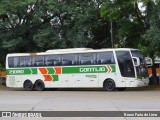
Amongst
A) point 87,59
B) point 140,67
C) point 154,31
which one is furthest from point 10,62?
point 154,31

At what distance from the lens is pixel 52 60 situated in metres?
33.9

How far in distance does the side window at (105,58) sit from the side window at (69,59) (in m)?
2.05

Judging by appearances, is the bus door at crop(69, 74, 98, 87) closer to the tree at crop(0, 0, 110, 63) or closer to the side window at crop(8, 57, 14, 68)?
the tree at crop(0, 0, 110, 63)

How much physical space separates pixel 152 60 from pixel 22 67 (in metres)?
10.8

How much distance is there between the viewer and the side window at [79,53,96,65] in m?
31.7

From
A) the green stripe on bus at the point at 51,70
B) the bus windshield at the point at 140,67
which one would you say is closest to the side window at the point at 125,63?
the bus windshield at the point at 140,67

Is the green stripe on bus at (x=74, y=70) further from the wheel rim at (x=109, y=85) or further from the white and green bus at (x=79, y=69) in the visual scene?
the wheel rim at (x=109, y=85)

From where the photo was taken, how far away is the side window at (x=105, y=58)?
102 feet

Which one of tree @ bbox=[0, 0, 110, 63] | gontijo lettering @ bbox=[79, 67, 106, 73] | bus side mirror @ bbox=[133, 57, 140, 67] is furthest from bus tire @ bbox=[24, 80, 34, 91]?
bus side mirror @ bbox=[133, 57, 140, 67]

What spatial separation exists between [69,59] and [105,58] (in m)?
3.20

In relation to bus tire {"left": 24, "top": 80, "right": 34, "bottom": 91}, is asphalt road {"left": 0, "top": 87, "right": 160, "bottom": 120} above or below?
below

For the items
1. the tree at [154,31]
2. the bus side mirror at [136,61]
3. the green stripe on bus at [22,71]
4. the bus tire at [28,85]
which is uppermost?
the tree at [154,31]

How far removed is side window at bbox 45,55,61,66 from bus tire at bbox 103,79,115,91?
4382mm

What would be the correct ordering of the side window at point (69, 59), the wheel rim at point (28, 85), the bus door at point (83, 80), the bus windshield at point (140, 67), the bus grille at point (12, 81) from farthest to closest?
the bus grille at point (12, 81) < the wheel rim at point (28, 85) < the side window at point (69, 59) < the bus door at point (83, 80) < the bus windshield at point (140, 67)
